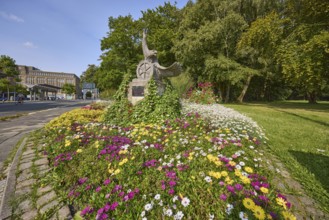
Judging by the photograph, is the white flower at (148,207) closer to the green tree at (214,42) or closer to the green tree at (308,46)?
the green tree at (308,46)

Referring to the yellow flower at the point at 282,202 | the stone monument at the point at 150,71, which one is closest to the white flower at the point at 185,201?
the yellow flower at the point at 282,202

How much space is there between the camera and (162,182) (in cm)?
202

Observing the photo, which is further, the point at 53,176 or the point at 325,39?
the point at 325,39

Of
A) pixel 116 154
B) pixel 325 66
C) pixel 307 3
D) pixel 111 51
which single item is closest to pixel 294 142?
pixel 116 154

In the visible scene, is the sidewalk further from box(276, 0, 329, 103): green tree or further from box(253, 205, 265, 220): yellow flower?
box(276, 0, 329, 103): green tree

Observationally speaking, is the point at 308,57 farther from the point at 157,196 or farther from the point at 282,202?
the point at 157,196

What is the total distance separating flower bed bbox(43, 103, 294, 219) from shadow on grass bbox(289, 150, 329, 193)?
2.74ft

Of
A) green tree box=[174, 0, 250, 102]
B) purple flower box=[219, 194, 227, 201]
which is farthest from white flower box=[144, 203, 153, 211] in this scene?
green tree box=[174, 0, 250, 102]

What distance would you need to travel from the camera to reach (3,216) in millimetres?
1761

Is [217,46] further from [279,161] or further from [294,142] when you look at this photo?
[279,161]

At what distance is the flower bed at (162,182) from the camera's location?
1648mm

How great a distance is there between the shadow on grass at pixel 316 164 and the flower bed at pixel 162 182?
834mm

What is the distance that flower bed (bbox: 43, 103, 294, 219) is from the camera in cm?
165

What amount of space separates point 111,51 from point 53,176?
76.8ft
